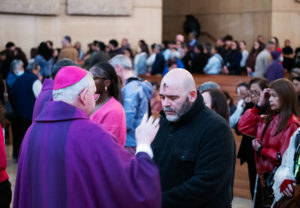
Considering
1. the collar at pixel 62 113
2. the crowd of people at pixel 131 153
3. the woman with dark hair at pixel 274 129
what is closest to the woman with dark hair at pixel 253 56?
the woman with dark hair at pixel 274 129

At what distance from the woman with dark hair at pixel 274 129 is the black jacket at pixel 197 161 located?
2044 mm

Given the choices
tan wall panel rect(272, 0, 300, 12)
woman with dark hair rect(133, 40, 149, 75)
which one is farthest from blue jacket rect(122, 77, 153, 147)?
tan wall panel rect(272, 0, 300, 12)

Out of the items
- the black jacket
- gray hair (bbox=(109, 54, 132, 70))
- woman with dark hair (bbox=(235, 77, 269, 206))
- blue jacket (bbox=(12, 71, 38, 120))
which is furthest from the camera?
blue jacket (bbox=(12, 71, 38, 120))

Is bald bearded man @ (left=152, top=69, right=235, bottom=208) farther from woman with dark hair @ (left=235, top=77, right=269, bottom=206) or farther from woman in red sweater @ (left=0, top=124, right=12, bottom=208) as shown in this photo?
woman with dark hair @ (left=235, top=77, right=269, bottom=206)

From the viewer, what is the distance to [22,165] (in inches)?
131

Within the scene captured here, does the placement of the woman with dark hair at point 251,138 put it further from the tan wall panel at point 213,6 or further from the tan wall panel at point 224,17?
the tan wall panel at point 213,6

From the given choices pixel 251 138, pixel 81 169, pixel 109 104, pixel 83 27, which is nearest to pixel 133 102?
pixel 251 138

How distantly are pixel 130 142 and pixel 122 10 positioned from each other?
47.5ft

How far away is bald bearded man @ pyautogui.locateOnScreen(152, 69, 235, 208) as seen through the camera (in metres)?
3.56

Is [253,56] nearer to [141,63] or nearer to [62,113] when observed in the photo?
[141,63]

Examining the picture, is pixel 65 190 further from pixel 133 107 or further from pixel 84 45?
pixel 84 45

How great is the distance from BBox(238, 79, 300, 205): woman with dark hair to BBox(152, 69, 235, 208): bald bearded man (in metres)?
2.04

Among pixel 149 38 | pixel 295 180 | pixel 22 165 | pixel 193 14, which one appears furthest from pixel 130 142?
pixel 193 14

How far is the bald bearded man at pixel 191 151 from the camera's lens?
11.7 feet
